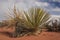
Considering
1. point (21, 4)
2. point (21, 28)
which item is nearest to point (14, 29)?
point (21, 28)

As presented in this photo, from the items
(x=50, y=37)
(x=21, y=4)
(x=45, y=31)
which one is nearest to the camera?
(x=50, y=37)

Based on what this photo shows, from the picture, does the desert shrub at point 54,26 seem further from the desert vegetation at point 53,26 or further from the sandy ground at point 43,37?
the sandy ground at point 43,37

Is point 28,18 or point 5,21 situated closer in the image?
point 28,18

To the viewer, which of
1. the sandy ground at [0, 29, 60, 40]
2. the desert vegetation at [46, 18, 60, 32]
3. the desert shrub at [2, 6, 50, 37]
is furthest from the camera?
the desert vegetation at [46, 18, 60, 32]

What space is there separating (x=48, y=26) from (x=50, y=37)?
1801 mm

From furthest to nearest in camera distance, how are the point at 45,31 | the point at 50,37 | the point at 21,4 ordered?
1. the point at 21,4
2. the point at 45,31
3. the point at 50,37

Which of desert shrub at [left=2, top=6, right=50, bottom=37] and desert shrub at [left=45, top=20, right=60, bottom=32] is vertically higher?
desert shrub at [left=2, top=6, right=50, bottom=37]

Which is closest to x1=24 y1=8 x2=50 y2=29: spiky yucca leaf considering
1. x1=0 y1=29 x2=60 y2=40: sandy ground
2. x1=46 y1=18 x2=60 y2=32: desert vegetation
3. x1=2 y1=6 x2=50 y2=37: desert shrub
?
x1=2 y1=6 x2=50 y2=37: desert shrub

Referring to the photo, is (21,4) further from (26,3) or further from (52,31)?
(52,31)

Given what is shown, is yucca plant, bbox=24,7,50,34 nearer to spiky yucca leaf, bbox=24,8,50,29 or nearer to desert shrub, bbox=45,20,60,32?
spiky yucca leaf, bbox=24,8,50,29

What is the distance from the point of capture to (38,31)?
1026 cm

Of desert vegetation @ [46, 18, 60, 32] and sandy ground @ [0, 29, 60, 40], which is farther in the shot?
desert vegetation @ [46, 18, 60, 32]

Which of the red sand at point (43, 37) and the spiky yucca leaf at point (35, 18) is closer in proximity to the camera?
the red sand at point (43, 37)

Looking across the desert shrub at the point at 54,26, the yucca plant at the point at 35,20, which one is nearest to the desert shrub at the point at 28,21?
the yucca plant at the point at 35,20
